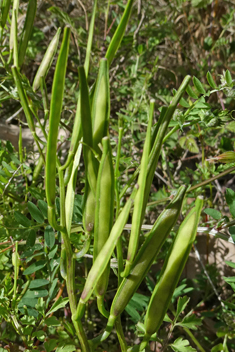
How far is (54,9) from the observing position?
4.21 feet

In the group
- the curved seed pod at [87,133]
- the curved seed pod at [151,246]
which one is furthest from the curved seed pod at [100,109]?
the curved seed pod at [151,246]

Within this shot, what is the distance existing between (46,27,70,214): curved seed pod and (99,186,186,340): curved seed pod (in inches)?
6.1

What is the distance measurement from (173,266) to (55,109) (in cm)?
28

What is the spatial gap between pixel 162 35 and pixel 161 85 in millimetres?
286

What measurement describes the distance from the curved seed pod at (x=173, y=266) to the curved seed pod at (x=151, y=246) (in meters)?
0.02

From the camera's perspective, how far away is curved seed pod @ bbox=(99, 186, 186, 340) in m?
0.45

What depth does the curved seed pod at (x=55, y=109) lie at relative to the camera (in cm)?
38

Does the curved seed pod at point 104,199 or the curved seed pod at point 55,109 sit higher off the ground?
the curved seed pod at point 55,109

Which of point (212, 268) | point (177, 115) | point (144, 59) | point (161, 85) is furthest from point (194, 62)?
Result: point (177, 115)

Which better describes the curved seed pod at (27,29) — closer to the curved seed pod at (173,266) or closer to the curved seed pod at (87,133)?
the curved seed pod at (87,133)

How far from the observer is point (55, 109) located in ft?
1.35

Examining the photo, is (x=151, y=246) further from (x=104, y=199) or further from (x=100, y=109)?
(x=100, y=109)

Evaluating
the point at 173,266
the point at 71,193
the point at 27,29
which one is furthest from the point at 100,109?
the point at 27,29

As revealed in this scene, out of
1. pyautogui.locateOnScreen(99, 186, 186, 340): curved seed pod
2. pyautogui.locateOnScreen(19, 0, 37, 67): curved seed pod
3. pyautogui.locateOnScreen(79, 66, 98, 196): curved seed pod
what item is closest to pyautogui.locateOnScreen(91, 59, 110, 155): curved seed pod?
pyautogui.locateOnScreen(79, 66, 98, 196): curved seed pod
